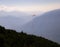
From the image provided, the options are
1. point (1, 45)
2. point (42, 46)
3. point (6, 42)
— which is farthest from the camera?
point (42, 46)

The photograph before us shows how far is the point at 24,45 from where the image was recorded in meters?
21.0

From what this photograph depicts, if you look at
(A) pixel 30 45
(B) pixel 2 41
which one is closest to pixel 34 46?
(A) pixel 30 45

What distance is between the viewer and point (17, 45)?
67.2ft

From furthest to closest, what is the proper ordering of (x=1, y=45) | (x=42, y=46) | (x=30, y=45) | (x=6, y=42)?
(x=42, y=46) → (x=30, y=45) → (x=6, y=42) → (x=1, y=45)

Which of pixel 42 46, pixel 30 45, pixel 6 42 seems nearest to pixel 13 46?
pixel 6 42

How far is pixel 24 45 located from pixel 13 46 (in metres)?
1.58

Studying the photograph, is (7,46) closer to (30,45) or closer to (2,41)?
(2,41)

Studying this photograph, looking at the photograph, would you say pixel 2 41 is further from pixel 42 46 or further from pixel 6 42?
pixel 42 46

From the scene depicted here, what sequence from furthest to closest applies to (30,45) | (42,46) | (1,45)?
(42,46)
(30,45)
(1,45)

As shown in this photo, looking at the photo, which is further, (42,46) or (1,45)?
(42,46)

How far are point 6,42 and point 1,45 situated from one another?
1.51 metres

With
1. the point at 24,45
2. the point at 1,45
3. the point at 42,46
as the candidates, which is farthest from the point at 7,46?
the point at 42,46

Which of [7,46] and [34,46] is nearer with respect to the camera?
[7,46]

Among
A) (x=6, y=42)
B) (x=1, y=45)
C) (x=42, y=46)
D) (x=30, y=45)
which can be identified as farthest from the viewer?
(x=42, y=46)
